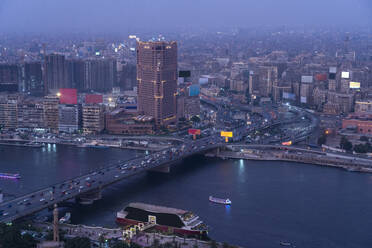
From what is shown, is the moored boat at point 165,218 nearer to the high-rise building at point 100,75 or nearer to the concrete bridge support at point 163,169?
the concrete bridge support at point 163,169

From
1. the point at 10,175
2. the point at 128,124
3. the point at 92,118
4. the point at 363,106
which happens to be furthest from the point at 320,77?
the point at 10,175

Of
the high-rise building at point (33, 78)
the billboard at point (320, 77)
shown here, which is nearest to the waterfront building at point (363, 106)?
the billboard at point (320, 77)

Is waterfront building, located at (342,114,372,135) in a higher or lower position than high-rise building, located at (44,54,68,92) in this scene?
lower

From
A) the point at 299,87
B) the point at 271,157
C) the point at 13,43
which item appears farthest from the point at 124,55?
the point at 271,157

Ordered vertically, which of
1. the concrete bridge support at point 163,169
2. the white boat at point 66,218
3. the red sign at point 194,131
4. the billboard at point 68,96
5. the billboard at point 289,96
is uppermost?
the billboard at point 68,96

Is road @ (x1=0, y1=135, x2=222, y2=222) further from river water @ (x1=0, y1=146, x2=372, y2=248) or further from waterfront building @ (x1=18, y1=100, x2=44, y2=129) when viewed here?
waterfront building @ (x1=18, y1=100, x2=44, y2=129)

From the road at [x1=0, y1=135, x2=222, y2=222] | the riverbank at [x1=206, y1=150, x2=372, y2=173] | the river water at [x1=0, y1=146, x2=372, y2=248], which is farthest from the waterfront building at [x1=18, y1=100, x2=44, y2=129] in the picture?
the riverbank at [x1=206, y1=150, x2=372, y2=173]
